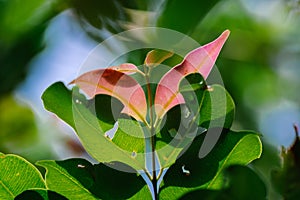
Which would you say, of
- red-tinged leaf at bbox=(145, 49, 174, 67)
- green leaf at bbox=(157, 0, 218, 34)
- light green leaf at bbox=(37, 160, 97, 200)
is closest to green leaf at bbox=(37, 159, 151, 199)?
light green leaf at bbox=(37, 160, 97, 200)

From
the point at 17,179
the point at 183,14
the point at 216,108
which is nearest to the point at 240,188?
the point at 216,108

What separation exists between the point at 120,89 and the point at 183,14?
736 mm

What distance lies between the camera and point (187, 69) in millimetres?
644

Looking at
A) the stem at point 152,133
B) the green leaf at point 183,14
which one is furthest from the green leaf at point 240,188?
the green leaf at point 183,14

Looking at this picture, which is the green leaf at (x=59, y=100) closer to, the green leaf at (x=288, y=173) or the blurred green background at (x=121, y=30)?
the green leaf at (x=288, y=173)

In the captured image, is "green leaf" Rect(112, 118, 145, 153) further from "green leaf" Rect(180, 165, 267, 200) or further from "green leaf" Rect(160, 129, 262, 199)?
"green leaf" Rect(180, 165, 267, 200)

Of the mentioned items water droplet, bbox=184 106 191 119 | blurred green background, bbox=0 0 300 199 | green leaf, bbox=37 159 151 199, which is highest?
water droplet, bbox=184 106 191 119

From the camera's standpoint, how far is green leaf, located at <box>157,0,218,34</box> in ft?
4.49

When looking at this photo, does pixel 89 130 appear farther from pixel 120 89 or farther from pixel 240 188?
pixel 240 188

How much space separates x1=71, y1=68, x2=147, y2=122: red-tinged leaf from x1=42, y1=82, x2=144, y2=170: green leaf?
2cm

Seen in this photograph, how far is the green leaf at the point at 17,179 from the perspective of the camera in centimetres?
66

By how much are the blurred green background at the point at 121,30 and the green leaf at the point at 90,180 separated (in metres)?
0.81

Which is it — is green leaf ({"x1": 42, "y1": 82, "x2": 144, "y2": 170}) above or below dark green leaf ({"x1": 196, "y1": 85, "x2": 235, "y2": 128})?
above

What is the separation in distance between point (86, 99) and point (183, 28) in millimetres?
771
